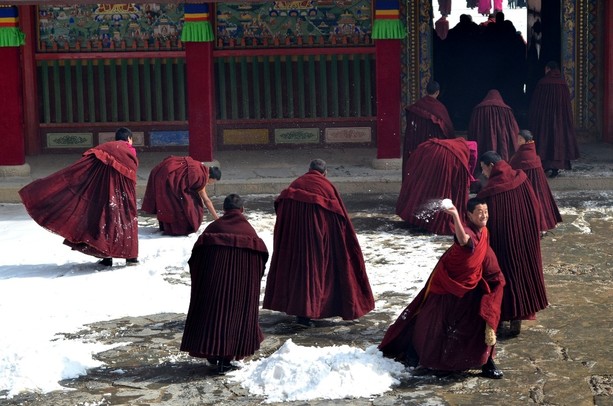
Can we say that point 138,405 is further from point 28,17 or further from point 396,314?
point 28,17

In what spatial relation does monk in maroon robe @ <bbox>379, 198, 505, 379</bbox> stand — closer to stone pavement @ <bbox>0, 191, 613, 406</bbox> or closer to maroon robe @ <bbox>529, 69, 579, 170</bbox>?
stone pavement @ <bbox>0, 191, 613, 406</bbox>

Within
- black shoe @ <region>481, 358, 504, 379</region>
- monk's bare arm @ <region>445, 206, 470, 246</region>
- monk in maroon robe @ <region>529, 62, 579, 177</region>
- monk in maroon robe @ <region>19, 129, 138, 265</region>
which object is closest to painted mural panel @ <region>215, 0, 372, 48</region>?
monk in maroon robe @ <region>529, 62, 579, 177</region>

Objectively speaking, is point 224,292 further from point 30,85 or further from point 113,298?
point 30,85

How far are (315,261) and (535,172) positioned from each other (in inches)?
147

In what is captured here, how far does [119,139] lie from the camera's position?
13328 millimetres

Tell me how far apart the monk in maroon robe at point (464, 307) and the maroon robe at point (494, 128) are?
655cm

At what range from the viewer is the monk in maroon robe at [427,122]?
1553 centimetres

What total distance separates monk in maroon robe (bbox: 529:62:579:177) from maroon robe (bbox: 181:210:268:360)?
321 inches

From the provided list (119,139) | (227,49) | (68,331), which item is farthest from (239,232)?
(227,49)

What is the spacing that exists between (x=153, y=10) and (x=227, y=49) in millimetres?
1152

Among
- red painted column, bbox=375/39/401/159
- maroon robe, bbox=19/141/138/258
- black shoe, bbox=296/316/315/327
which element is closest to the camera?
black shoe, bbox=296/316/315/327

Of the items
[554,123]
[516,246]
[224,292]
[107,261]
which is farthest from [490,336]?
[554,123]

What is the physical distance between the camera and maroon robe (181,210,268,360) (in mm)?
9609

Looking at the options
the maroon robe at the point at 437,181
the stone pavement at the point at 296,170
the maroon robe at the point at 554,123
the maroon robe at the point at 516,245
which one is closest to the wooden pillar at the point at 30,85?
the stone pavement at the point at 296,170
